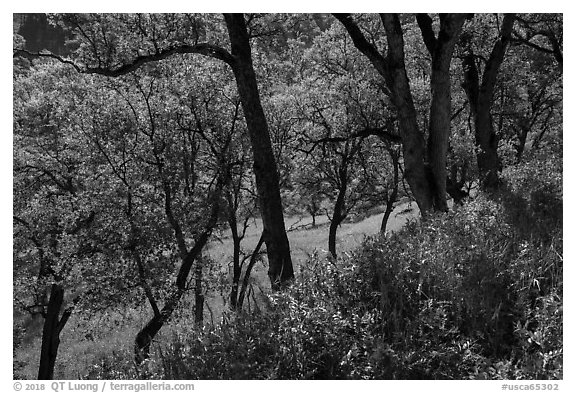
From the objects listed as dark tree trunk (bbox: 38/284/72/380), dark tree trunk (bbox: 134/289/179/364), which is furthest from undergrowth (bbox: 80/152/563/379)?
dark tree trunk (bbox: 38/284/72/380)

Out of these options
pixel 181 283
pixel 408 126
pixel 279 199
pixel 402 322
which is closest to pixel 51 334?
pixel 181 283

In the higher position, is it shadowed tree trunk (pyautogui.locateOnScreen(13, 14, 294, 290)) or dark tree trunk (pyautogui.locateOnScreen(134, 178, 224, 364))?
shadowed tree trunk (pyautogui.locateOnScreen(13, 14, 294, 290))

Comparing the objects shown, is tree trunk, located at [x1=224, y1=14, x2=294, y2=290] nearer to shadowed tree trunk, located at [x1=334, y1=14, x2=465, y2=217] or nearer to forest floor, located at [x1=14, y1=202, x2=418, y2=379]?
forest floor, located at [x1=14, y1=202, x2=418, y2=379]

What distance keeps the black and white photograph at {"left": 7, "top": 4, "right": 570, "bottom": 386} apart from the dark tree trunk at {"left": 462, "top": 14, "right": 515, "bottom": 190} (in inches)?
2.8

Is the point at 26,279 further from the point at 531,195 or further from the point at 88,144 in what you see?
the point at 531,195

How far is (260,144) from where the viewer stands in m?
10.5

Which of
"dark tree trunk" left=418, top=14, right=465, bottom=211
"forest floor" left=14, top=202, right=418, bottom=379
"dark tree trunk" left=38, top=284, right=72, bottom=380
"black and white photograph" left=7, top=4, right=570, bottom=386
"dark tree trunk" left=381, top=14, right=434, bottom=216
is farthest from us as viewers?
"dark tree trunk" left=38, top=284, right=72, bottom=380

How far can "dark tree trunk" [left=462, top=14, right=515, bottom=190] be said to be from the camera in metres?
13.7

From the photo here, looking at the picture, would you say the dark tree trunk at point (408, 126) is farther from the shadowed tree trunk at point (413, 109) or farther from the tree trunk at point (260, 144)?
the tree trunk at point (260, 144)

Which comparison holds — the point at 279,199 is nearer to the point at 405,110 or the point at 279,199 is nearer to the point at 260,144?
the point at 260,144

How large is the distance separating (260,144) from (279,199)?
3.74 feet

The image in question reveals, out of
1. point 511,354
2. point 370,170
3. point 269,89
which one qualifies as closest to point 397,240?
point 511,354

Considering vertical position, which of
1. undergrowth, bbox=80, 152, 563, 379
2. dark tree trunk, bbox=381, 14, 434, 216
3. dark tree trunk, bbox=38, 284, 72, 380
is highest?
dark tree trunk, bbox=381, 14, 434, 216

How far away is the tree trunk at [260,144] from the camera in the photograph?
410 inches
